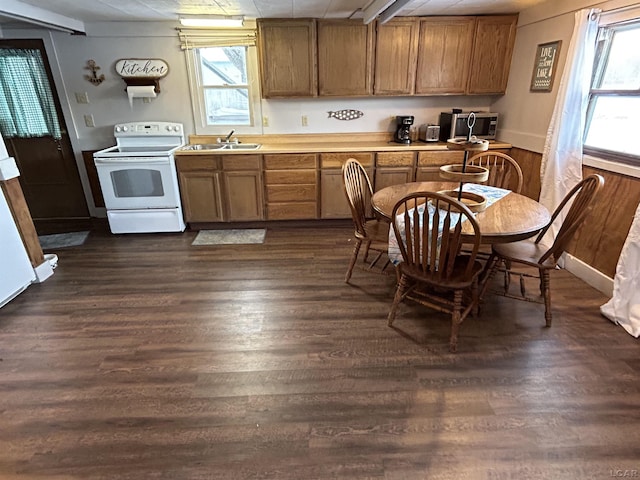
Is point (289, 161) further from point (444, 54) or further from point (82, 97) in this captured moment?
point (82, 97)

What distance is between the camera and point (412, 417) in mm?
1714

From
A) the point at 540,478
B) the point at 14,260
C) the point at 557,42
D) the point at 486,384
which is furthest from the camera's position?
the point at 557,42

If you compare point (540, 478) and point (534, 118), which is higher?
point (534, 118)

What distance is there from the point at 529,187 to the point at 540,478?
9.40 feet

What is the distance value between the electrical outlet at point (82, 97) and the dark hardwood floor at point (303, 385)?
7.23ft

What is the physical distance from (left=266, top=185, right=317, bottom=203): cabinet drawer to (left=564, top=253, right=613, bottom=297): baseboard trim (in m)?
2.43

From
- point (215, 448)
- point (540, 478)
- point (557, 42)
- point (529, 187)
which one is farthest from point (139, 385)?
point (557, 42)

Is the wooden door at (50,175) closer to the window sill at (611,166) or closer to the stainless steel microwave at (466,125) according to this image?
the stainless steel microwave at (466,125)

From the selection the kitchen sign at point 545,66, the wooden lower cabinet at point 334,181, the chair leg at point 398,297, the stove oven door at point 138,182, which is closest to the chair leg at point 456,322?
the chair leg at point 398,297

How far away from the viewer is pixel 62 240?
3.84 m

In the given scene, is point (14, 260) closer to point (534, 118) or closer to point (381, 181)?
point (381, 181)

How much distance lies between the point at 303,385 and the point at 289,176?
248 centimetres

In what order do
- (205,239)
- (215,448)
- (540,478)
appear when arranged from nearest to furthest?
(540,478)
(215,448)
(205,239)

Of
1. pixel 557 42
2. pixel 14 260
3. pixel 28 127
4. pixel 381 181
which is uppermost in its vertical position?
pixel 557 42
